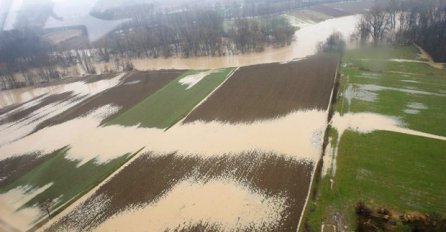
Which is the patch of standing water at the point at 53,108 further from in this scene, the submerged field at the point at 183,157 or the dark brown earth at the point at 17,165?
the dark brown earth at the point at 17,165

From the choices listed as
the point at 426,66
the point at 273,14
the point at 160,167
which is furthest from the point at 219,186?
the point at 273,14

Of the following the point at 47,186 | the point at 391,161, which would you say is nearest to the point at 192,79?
the point at 47,186

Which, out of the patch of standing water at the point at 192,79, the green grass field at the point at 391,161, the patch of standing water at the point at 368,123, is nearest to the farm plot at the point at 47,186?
the green grass field at the point at 391,161

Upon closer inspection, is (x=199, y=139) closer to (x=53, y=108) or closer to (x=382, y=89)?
(x=382, y=89)

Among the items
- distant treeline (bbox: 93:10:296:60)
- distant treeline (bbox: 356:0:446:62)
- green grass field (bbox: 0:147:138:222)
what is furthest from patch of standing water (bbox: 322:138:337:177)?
distant treeline (bbox: 93:10:296:60)

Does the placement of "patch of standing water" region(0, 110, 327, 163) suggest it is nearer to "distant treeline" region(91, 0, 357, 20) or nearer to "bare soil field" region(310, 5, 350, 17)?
"distant treeline" region(91, 0, 357, 20)
